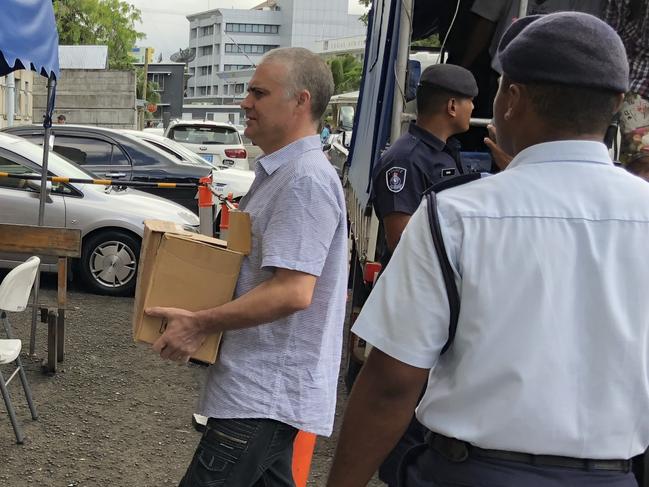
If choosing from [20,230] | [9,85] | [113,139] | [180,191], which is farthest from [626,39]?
[9,85]

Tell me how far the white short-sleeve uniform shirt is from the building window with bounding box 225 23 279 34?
13924 cm

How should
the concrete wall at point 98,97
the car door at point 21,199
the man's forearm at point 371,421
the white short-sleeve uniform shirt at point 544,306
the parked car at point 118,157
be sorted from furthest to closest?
the concrete wall at point 98,97, the parked car at point 118,157, the car door at point 21,199, the man's forearm at point 371,421, the white short-sleeve uniform shirt at point 544,306

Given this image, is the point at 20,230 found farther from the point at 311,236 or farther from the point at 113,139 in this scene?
the point at 113,139

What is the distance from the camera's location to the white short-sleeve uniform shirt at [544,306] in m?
1.40

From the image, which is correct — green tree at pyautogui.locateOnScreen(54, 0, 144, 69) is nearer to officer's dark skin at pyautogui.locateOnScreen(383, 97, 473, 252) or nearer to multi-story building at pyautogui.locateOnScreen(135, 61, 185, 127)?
multi-story building at pyautogui.locateOnScreen(135, 61, 185, 127)

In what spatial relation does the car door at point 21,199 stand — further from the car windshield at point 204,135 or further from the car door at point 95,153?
the car windshield at point 204,135

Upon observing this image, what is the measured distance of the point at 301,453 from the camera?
8.72ft

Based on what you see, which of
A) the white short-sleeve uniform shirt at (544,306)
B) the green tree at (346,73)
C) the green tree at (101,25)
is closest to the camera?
the white short-sleeve uniform shirt at (544,306)

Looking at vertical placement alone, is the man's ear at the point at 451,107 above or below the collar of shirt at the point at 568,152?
above

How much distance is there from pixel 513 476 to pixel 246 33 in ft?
461

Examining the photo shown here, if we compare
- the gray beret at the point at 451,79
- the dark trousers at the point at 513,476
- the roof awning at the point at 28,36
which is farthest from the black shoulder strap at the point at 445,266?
the roof awning at the point at 28,36

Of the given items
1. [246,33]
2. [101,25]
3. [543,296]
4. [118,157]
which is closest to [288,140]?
[543,296]

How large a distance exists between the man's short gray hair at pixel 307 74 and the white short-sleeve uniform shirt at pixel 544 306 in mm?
954

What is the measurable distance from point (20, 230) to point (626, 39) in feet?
13.3
